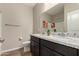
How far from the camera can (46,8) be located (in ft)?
8.23

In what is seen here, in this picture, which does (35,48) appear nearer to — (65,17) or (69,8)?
(65,17)

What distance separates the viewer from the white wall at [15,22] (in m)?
1.96

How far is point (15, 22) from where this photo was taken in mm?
2021

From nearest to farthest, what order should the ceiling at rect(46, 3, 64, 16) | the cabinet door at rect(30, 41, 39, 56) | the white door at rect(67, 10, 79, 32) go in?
the white door at rect(67, 10, 79, 32)
the ceiling at rect(46, 3, 64, 16)
the cabinet door at rect(30, 41, 39, 56)

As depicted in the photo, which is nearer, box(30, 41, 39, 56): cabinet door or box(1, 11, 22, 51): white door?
box(1, 11, 22, 51): white door

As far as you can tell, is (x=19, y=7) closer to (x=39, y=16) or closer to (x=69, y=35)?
(x=39, y=16)

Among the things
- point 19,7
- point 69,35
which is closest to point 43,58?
point 69,35

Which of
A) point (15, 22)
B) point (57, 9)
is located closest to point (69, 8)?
point (57, 9)

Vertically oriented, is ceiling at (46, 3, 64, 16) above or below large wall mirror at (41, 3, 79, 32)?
above

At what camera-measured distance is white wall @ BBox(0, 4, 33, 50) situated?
1.96 m

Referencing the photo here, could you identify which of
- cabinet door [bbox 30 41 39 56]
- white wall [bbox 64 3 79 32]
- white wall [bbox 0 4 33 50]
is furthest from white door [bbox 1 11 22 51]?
white wall [bbox 64 3 79 32]

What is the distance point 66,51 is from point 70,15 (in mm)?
923

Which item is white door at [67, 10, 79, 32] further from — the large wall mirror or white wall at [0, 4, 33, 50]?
white wall at [0, 4, 33, 50]

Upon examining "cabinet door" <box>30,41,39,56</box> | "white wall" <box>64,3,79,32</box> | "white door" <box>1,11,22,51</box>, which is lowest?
"cabinet door" <box>30,41,39,56</box>
